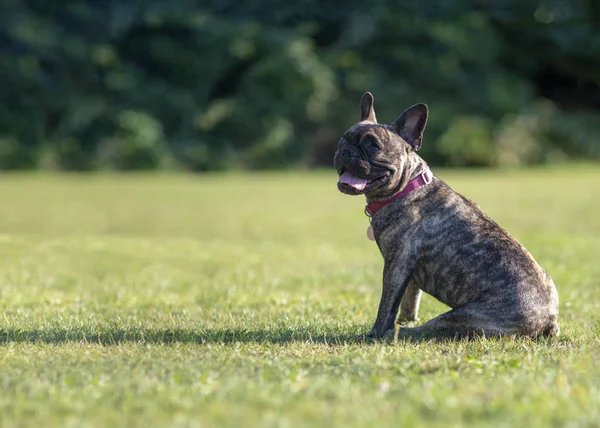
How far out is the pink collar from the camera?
19.7 feet

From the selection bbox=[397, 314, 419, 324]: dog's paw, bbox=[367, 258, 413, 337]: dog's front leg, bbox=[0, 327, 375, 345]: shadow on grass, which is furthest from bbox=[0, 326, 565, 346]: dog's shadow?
bbox=[397, 314, 419, 324]: dog's paw

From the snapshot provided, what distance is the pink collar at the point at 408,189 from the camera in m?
6.00

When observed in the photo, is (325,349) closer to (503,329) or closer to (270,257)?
(503,329)

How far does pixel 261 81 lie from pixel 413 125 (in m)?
27.2

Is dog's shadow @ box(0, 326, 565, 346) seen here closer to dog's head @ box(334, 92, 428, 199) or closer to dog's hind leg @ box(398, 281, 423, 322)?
Result: dog's hind leg @ box(398, 281, 423, 322)

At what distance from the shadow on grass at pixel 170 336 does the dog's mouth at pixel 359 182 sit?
1052mm

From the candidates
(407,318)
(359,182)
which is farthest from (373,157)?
(407,318)

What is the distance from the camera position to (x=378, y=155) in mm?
5789

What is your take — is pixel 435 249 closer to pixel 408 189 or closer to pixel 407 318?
pixel 408 189

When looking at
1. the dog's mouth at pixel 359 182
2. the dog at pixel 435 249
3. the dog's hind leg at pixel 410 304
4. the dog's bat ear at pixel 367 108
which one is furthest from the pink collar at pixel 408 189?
the dog's hind leg at pixel 410 304

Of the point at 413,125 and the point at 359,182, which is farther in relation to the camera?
the point at 413,125

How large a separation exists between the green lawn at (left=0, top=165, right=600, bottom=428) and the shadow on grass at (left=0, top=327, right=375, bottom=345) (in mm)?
24

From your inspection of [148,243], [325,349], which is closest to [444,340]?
[325,349]

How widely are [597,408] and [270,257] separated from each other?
8131mm
